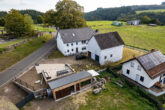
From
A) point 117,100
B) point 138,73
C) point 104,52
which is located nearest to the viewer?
point 117,100

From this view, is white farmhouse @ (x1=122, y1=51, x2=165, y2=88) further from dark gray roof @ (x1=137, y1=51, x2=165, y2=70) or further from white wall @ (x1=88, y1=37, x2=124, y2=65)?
white wall @ (x1=88, y1=37, x2=124, y2=65)

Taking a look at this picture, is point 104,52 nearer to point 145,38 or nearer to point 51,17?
point 51,17

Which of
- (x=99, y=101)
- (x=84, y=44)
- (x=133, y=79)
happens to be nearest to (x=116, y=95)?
(x=99, y=101)

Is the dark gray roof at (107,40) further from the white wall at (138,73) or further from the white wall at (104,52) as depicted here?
the white wall at (138,73)

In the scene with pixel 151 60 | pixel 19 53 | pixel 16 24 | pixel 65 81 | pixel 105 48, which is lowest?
pixel 65 81

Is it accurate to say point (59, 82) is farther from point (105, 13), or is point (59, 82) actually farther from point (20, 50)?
point (105, 13)

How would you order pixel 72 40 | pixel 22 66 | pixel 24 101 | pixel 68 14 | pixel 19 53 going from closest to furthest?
pixel 24 101 < pixel 22 66 < pixel 19 53 < pixel 72 40 < pixel 68 14

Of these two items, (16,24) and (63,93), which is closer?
(63,93)

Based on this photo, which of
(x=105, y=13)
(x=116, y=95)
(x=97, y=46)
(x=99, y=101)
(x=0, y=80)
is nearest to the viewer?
(x=99, y=101)

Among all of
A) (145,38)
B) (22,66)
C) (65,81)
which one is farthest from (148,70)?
(145,38)
